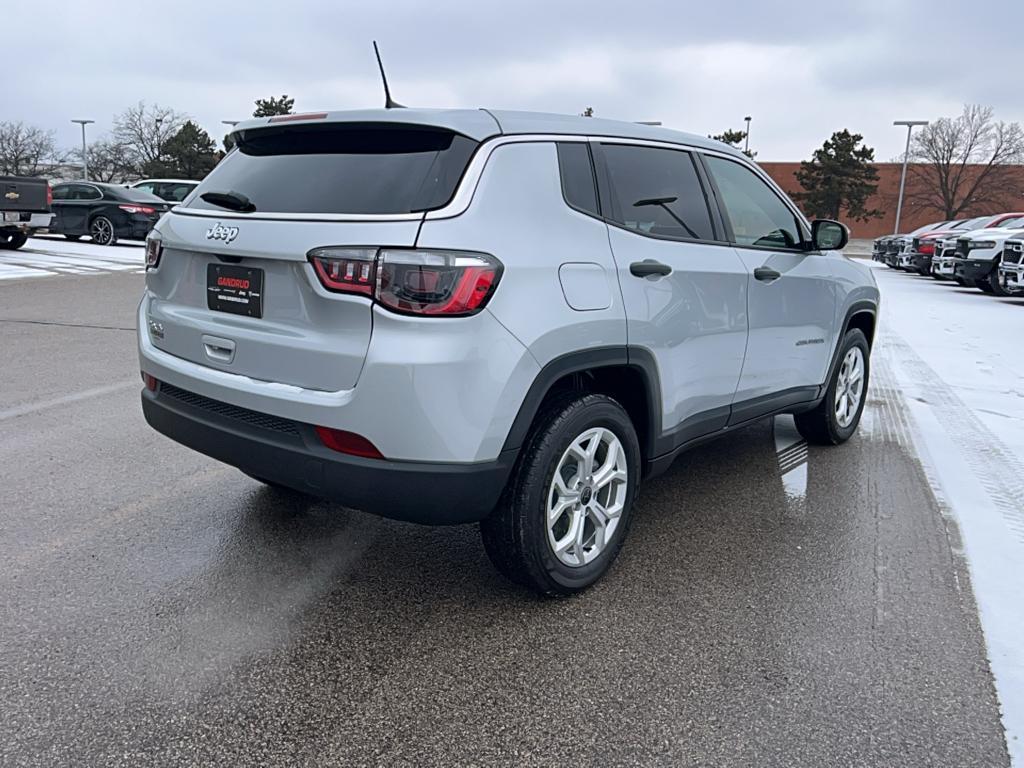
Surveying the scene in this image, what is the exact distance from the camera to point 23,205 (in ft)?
54.3

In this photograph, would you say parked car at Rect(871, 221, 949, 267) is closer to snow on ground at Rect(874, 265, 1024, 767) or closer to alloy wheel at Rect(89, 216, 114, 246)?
snow on ground at Rect(874, 265, 1024, 767)

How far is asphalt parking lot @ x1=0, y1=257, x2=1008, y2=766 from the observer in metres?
2.36

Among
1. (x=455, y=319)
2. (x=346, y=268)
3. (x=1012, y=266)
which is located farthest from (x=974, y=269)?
(x=346, y=268)

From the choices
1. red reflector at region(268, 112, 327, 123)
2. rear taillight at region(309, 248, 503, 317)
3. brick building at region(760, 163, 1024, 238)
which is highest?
brick building at region(760, 163, 1024, 238)

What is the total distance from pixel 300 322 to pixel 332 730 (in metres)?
1.27

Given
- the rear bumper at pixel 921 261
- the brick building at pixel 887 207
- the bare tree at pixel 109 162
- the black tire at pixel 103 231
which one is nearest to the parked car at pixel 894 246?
the rear bumper at pixel 921 261

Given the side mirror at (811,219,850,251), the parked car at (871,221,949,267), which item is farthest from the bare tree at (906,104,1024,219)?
the side mirror at (811,219,850,251)

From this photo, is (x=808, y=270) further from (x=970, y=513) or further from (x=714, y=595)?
(x=714, y=595)

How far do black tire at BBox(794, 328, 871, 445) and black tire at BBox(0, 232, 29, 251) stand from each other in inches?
686


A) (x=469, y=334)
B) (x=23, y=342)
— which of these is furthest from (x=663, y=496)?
(x=23, y=342)

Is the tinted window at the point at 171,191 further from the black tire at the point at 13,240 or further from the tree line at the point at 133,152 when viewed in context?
the tree line at the point at 133,152

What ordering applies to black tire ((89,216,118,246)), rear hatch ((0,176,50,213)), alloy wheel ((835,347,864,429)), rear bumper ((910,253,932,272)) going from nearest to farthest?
alloy wheel ((835,347,864,429)), rear hatch ((0,176,50,213)), black tire ((89,216,118,246)), rear bumper ((910,253,932,272))

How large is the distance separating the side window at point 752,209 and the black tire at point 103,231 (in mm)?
18768

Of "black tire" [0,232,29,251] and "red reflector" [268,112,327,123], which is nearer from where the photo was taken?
"red reflector" [268,112,327,123]
